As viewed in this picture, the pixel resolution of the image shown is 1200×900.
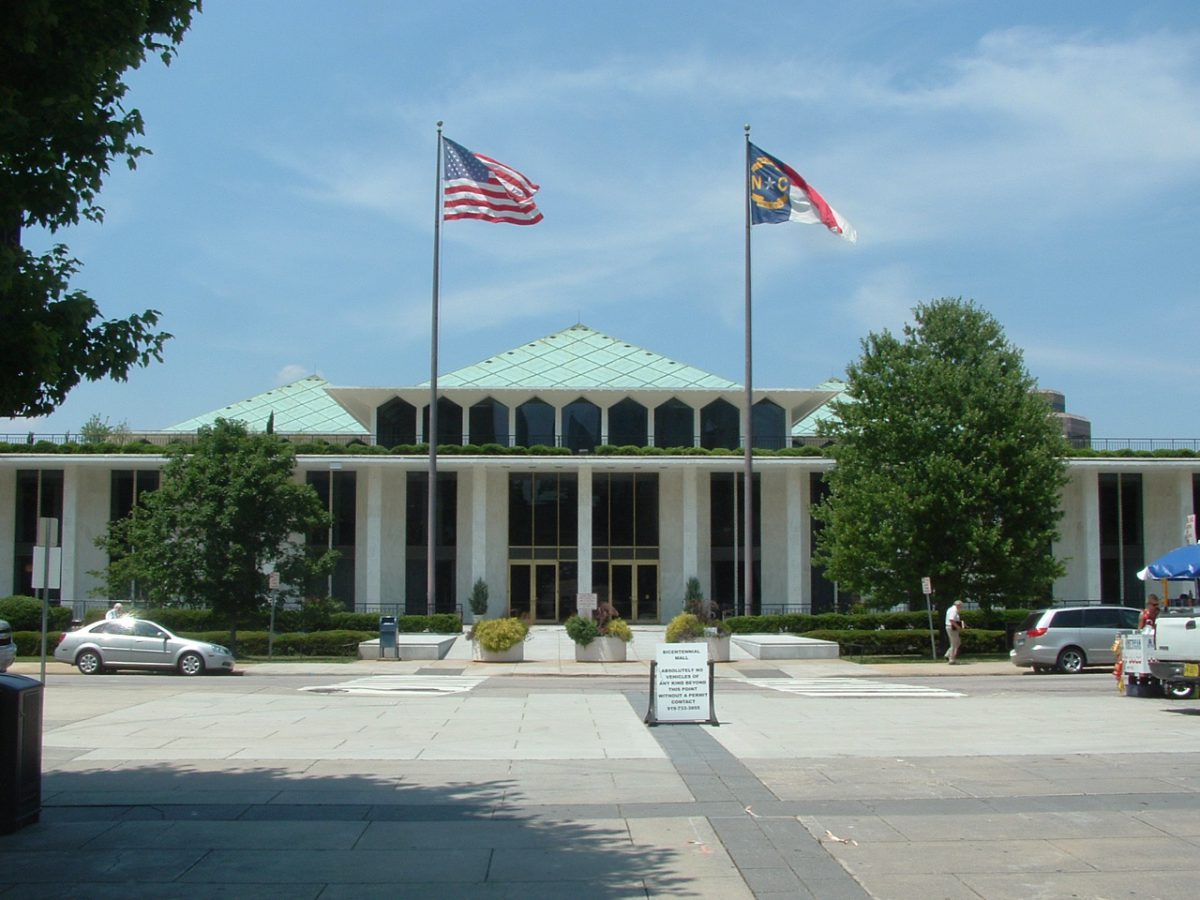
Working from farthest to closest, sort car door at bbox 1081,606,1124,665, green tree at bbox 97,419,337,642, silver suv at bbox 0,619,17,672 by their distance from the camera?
green tree at bbox 97,419,337,642, car door at bbox 1081,606,1124,665, silver suv at bbox 0,619,17,672

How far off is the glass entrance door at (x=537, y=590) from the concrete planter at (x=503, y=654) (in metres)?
15.2

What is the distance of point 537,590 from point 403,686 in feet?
77.0

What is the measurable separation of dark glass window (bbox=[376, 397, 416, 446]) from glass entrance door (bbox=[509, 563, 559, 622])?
25.2 feet

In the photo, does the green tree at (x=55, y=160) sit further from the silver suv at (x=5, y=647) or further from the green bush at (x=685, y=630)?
the green bush at (x=685, y=630)

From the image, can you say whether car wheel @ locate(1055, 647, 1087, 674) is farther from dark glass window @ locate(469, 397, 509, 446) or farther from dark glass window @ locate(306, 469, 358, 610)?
dark glass window @ locate(306, 469, 358, 610)

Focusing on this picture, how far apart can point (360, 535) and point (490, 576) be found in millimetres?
5504

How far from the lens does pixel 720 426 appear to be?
164 ft

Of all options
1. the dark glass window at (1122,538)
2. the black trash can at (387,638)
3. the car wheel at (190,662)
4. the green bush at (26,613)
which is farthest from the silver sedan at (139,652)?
the dark glass window at (1122,538)

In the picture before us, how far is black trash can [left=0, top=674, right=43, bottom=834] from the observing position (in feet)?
29.5

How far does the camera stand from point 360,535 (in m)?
46.4

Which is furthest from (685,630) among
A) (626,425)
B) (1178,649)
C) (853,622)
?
(626,425)

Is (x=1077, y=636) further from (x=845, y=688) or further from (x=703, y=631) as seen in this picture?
(x=703, y=631)

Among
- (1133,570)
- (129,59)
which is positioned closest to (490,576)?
(1133,570)

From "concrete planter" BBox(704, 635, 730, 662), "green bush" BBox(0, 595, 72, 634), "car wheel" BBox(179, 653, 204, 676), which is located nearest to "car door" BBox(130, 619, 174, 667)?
"car wheel" BBox(179, 653, 204, 676)
